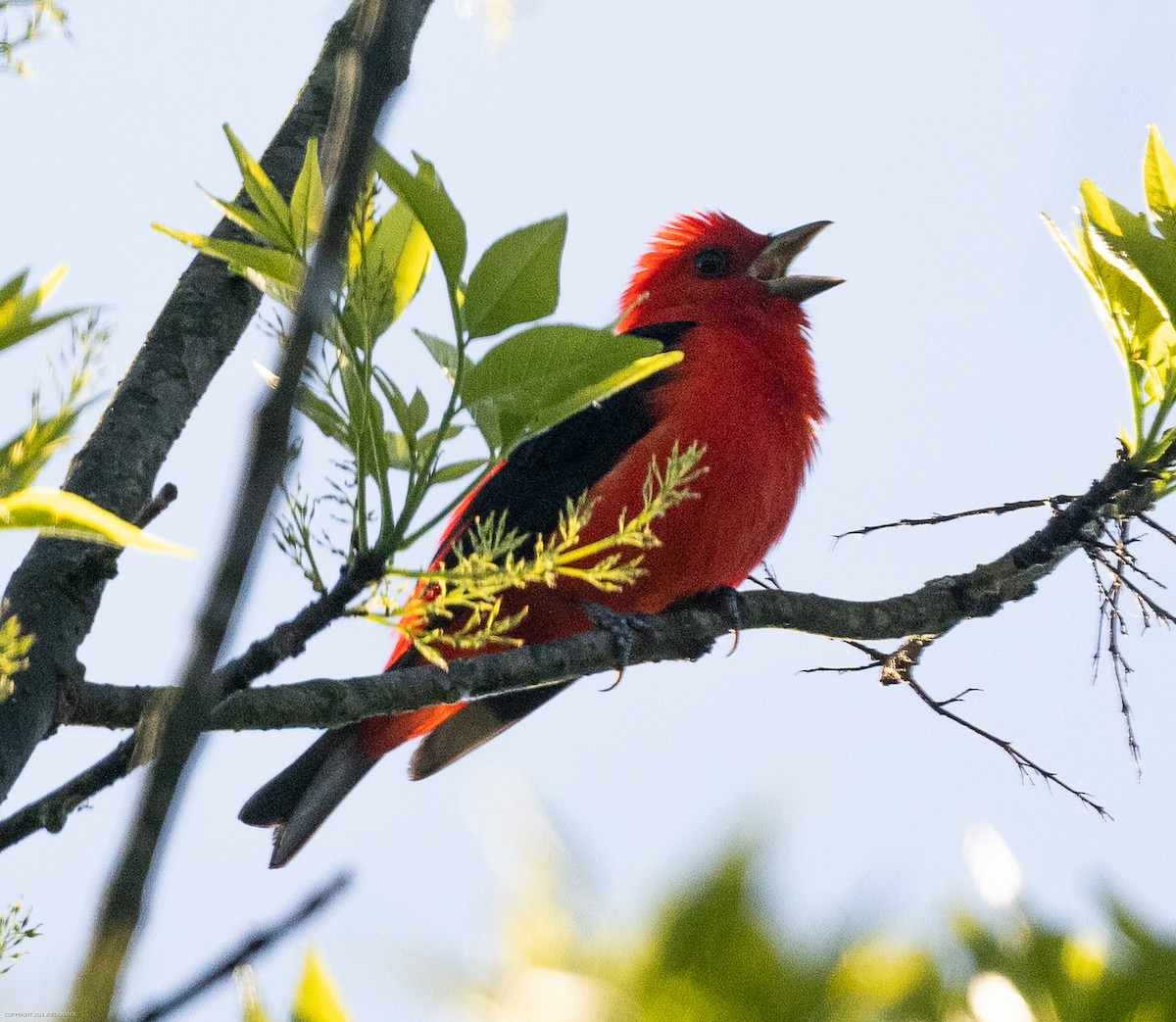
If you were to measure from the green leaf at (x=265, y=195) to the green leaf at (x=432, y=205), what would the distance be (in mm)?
199

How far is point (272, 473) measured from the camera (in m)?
0.98

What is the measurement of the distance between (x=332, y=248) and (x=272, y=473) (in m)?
0.16

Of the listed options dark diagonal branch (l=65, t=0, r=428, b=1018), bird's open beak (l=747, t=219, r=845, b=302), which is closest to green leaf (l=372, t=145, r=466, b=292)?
dark diagonal branch (l=65, t=0, r=428, b=1018)

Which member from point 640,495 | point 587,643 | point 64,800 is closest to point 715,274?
point 640,495

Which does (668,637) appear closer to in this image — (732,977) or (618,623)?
(618,623)

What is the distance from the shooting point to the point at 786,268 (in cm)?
547

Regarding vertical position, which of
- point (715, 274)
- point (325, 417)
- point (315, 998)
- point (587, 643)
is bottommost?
point (315, 998)

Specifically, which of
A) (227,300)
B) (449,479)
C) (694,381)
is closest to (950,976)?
(449,479)

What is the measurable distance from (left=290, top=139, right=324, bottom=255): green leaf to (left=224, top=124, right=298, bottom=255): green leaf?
0.01m

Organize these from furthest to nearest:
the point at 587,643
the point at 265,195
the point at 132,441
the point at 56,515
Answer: the point at 587,643
the point at 132,441
the point at 265,195
the point at 56,515

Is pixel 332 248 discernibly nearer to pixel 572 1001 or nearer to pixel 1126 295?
pixel 572 1001

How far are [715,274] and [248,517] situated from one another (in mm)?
4623

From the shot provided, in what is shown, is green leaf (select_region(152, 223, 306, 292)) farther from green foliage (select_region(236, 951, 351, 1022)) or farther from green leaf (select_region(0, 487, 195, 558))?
green foliage (select_region(236, 951, 351, 1022))

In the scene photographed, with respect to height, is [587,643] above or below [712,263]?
below
